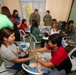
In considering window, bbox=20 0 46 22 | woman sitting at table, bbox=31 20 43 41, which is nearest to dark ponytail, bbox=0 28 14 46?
woman sitting at table, bbox=31 20 43 41

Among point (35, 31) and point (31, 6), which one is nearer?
point (35, 31)

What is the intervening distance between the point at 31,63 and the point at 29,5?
389cm

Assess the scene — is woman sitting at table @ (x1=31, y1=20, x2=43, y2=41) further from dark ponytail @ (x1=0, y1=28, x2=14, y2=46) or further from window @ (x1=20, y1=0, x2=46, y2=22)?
window @ (x1=20, y1=0, x2=46, y2=22)

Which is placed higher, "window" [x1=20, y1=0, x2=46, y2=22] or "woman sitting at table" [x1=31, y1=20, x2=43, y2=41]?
"window" [x1=20, y1=0, x2=46, y2=22]

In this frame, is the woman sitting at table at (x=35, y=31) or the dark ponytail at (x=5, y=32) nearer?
the dark ponytail at (x=5, y=32)

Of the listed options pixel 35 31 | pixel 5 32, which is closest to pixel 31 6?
pixel 35 31

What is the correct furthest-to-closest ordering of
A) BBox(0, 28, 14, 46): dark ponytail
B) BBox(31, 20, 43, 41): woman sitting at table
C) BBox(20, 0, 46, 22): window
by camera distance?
BBox(20, 0, 46, 22): window → BBox(31, 20, 43, 41): woman sitting at table → BBox(0, 28, 14, 46): dark ponytail

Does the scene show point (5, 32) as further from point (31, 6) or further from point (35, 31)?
point (31, 6)

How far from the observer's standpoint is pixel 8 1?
15.8 feet

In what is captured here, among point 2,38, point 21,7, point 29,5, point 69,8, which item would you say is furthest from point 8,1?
point 2,38

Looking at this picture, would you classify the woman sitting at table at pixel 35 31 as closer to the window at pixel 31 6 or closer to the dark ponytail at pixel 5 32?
the dark ponytail at pixel 5 32

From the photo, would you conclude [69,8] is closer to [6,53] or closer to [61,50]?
[61,50]

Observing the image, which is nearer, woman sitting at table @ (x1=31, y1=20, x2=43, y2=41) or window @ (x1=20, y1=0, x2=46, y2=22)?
woman sitting at table @ (x1=31, y1=20, x2=43, y2=41)

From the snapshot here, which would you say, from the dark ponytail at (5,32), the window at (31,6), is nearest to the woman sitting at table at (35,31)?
the dark ponytail at (5,32)
